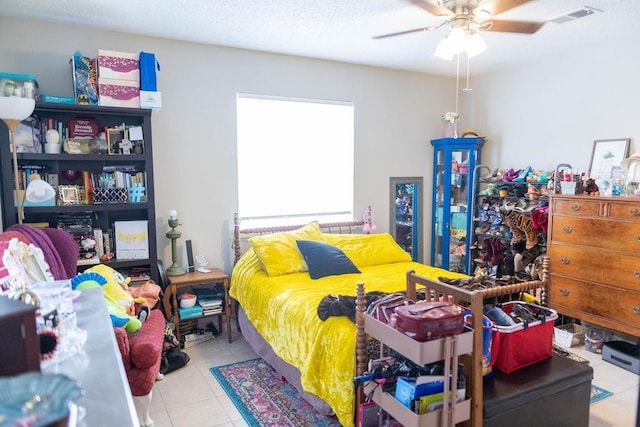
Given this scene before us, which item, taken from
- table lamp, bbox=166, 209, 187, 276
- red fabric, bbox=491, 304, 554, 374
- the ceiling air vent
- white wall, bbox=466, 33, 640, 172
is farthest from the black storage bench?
table lamp, bbox=166, 209, 187, 276

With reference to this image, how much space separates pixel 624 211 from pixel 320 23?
265cm

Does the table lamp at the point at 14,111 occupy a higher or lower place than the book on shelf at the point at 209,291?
higher

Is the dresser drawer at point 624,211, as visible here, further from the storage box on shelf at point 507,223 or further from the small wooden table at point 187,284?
the small wooden table at point 187,284

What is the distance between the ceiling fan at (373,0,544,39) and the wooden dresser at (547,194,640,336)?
1.50 m

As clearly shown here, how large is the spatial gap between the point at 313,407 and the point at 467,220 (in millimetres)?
2931

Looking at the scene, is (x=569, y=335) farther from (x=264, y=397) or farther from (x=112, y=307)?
(x=112, y=307)

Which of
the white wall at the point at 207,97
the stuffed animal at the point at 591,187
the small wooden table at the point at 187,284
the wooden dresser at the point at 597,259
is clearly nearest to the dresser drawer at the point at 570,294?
the wooden dresser at the point at 597,259

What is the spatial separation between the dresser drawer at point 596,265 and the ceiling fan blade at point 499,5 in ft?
6.45

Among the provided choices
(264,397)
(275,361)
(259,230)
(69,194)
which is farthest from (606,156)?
(69,194)

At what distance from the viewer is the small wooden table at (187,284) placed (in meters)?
3.37

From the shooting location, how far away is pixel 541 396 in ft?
6.45

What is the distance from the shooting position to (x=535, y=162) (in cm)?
436

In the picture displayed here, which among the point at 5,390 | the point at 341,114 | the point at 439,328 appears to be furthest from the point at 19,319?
the point at 341,114

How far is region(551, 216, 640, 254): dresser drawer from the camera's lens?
3062 millimetres
